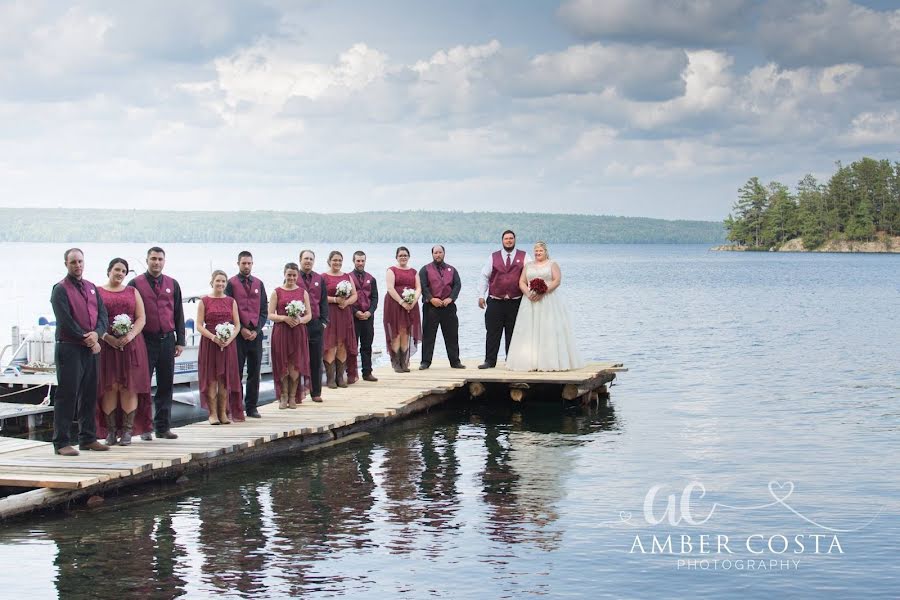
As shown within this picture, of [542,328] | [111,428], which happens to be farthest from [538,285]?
[111,428]

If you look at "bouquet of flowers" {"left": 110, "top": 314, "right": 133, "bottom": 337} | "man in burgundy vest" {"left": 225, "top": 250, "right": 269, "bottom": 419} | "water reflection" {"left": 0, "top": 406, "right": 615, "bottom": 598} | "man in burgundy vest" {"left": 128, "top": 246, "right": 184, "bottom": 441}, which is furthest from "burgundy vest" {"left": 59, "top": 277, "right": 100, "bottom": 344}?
"man in burgundy vest" {"left": 225, "top": 250, "right": 269, "bottom": 419}

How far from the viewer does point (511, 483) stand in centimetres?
1366

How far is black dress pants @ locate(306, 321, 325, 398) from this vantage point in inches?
632

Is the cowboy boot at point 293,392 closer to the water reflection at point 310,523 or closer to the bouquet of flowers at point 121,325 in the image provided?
the water reflection at point 310,523

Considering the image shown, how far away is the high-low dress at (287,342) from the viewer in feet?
50.4

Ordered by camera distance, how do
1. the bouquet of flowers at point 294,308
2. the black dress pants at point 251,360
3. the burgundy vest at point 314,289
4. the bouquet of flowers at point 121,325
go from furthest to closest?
1. the burgundy vest at point 314,289
2. the bouquet of flowers at point 294,308
3. the black dress pants at point 251,360
4. the bouquet of flowers at point 121,325

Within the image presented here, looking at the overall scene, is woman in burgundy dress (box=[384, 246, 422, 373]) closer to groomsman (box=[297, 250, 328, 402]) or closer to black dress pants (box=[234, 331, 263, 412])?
groomsman (box=[297, 250, 328, 402])

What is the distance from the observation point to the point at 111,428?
503 inches

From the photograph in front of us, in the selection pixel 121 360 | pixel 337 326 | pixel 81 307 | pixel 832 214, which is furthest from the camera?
pixel 832 214

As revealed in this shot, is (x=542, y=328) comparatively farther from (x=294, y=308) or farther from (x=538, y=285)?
(x=294, y=308)

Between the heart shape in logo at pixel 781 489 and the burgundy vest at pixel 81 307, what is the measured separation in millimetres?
7964

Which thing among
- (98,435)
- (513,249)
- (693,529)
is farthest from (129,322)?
(513,249)

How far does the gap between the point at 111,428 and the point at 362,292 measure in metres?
5.73

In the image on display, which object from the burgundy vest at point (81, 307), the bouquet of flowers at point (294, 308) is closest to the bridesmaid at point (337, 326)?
the bouquet of flowers at point (294, 308)
